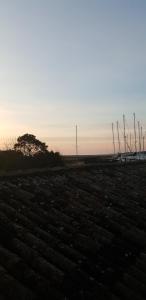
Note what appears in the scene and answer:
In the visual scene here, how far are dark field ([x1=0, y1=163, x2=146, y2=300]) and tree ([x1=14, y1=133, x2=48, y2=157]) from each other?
2829 centimetres

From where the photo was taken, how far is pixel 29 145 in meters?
51.4

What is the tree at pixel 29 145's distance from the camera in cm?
4906

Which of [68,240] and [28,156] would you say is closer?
[68,240]

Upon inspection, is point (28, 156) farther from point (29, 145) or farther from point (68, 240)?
point (68, 240)

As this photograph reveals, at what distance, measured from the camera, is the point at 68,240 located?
531 inches

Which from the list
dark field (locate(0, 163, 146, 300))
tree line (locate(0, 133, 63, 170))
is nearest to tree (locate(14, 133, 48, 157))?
tree line (locate(0, 133, 63, 170))

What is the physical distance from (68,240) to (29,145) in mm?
38256

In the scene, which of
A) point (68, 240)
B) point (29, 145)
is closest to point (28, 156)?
point (29, 145)

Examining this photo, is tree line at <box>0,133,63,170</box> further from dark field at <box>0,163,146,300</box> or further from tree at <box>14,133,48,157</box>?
dark field at <box>0,163,146,300</box>

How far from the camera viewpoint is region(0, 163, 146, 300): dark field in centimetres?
1086

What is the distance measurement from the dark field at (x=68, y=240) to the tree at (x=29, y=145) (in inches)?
1114

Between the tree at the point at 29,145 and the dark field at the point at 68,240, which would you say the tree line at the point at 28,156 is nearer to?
the tree at the point at 29,145

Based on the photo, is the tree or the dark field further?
the tree

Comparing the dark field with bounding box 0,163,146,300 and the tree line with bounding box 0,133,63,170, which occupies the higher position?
the tree line with bounding box 0,133,63,170
